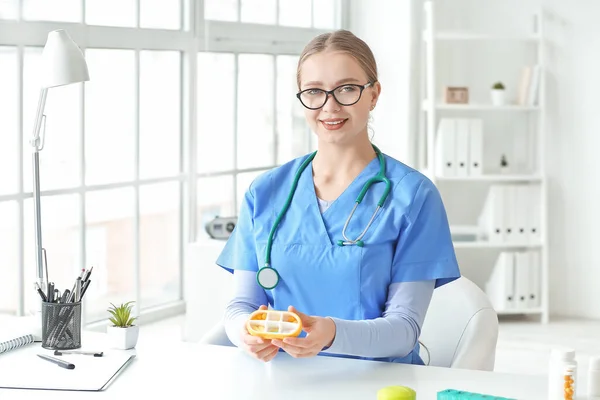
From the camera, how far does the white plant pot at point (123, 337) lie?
1.88 meters

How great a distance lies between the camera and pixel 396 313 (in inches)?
71.7

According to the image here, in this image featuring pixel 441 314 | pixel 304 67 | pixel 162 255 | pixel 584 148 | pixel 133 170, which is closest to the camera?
pixel 304 67

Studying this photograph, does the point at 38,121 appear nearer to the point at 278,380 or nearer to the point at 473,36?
the point at 278,380

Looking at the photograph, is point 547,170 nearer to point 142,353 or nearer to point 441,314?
point 441,314

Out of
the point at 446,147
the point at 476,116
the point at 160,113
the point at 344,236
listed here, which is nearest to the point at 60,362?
the point at 344,236

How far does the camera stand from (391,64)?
16.6 ft

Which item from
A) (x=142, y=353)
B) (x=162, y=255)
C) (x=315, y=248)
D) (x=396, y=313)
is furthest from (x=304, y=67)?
(x=162, y=255)

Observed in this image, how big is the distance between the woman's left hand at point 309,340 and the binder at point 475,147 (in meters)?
3.34

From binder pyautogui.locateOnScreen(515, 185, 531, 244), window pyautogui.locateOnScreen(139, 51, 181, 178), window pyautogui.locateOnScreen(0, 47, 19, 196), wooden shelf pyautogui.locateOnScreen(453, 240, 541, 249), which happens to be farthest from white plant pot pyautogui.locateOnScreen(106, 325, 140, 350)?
binder pyautogui.locateOnScreen(515, 185, 531, 244)

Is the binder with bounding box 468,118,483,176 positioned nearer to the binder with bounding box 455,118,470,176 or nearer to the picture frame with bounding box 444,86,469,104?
the binder with bounding box 455,118,470,176

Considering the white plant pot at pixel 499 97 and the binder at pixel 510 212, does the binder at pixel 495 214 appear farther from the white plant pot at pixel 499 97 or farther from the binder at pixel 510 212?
the white plant pot at pixel 499 97

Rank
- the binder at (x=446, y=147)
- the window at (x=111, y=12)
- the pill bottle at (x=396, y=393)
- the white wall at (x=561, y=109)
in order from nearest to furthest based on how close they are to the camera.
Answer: the pill bottle at (x=396, y=393) → the window at (x=111, y=12) → the binder at (x=446, y=147) → the white wall at (x=561, y=109)

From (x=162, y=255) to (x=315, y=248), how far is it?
253 cm

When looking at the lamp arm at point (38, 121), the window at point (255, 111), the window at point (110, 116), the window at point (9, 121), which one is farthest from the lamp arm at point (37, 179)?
the window at point (255, 111)
